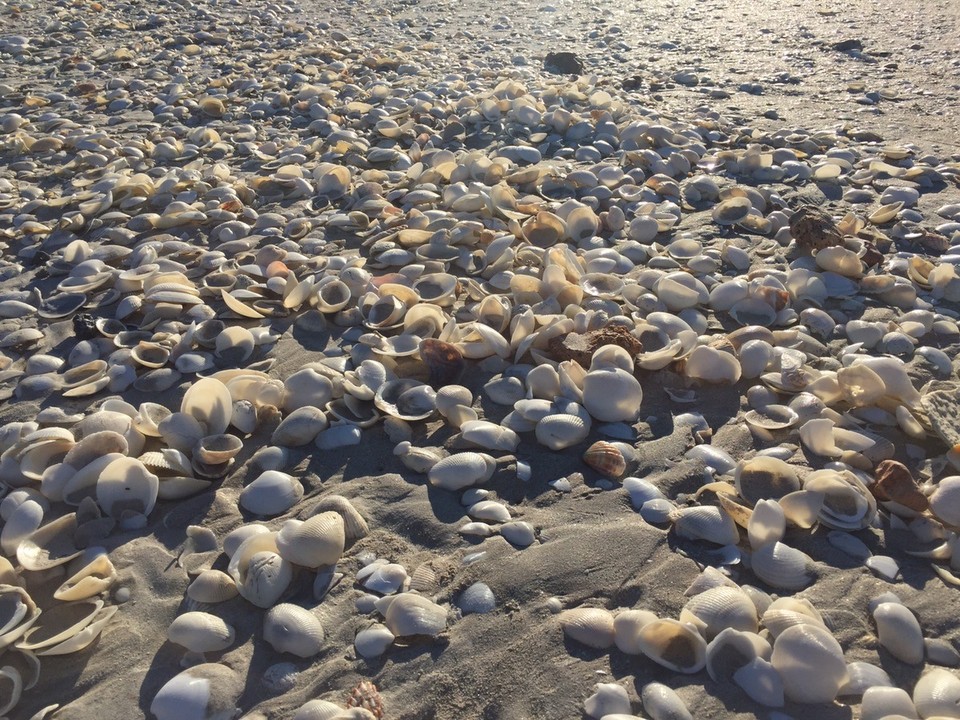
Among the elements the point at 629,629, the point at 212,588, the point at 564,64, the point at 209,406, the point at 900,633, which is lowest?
the point at 212,588

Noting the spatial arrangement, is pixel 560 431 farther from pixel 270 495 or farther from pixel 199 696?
pixel 199 696

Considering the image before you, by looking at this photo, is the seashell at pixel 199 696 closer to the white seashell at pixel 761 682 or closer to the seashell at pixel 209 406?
the seashell at pixel 209 406

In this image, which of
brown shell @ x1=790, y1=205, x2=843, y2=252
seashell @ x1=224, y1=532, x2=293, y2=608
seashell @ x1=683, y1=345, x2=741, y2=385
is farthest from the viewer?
brown shell @ x1=790, y1=205, x2=843, y2=252

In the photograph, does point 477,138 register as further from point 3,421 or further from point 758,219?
point 3,421

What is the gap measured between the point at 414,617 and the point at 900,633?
44.9 inches

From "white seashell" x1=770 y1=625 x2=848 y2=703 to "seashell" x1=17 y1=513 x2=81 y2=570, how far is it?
183 centimetres

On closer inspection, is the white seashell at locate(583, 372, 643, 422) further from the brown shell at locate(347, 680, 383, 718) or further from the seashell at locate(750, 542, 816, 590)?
the brown shell at locate(347, 680, 383, 718)

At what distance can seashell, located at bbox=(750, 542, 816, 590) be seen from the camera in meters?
1.86

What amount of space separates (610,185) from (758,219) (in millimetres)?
845

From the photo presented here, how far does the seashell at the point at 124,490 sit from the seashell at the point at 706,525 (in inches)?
59.8

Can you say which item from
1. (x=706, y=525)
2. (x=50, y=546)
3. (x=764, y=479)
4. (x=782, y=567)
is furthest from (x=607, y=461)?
(x=50, y=546)

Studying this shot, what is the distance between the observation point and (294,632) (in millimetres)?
1754

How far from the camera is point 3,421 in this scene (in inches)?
101

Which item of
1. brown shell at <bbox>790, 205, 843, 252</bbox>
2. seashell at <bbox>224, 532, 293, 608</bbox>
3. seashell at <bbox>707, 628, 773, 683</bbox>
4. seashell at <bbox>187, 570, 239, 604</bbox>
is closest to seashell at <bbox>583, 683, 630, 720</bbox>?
seashell at <bbox>707, 628, 773, 683</bbox>
